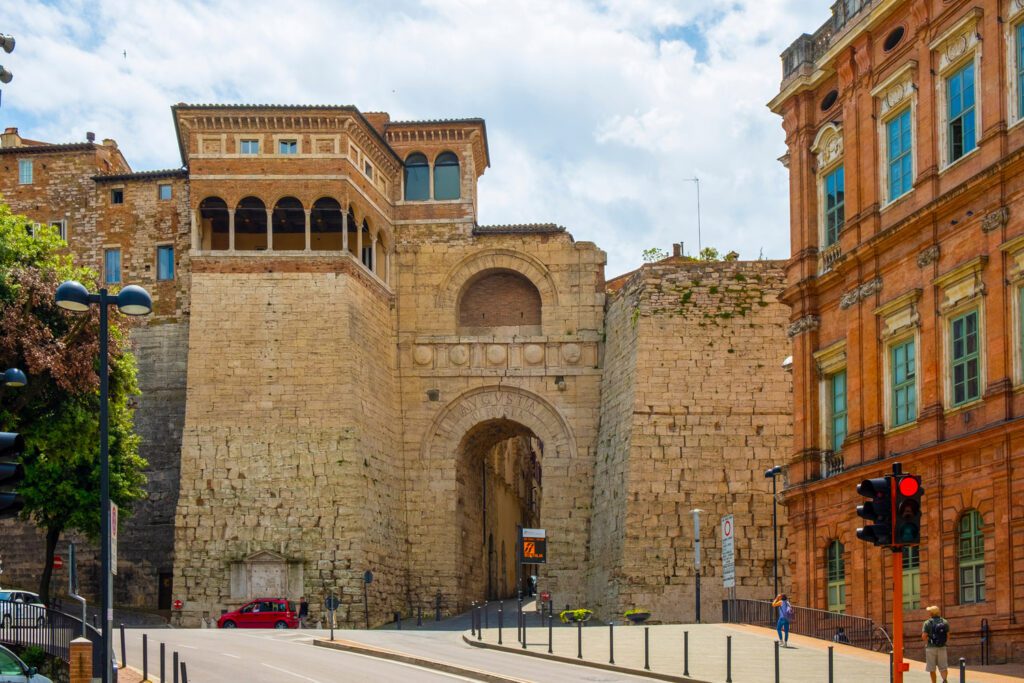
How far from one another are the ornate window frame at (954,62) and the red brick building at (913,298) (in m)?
0.04

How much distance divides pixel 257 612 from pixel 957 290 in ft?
83.4

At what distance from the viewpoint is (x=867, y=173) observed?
34.2 meters

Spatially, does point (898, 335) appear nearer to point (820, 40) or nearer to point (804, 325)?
point (804, 325)

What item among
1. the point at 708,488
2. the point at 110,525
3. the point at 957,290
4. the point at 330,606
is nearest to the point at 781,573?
the point at 708,488

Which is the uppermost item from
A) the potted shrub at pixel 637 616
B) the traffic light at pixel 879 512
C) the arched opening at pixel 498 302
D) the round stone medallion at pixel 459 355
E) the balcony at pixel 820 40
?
the balcony at pixel 820 40

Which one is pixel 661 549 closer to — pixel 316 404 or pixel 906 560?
pixel 316 404

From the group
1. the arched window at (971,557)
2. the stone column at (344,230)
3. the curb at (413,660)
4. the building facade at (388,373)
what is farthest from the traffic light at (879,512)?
the stone column at (344,230)

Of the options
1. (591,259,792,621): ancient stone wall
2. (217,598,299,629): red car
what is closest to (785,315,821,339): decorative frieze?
(591,259,792,621): ancient stone wall

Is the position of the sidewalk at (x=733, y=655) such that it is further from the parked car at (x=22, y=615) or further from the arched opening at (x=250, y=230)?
the arched opening at (x=250, y=230)

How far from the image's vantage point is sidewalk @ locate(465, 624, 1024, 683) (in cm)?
2627

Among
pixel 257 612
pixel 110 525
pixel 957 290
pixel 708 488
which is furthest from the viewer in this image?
pixel 708 488

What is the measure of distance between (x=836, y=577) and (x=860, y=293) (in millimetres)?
6448

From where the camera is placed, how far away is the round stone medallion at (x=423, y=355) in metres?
56.9

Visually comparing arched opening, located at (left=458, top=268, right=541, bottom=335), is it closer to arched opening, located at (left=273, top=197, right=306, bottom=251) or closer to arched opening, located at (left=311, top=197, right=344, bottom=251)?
arched opening, located at (left=311, top=197, right=344, bottom=251)
